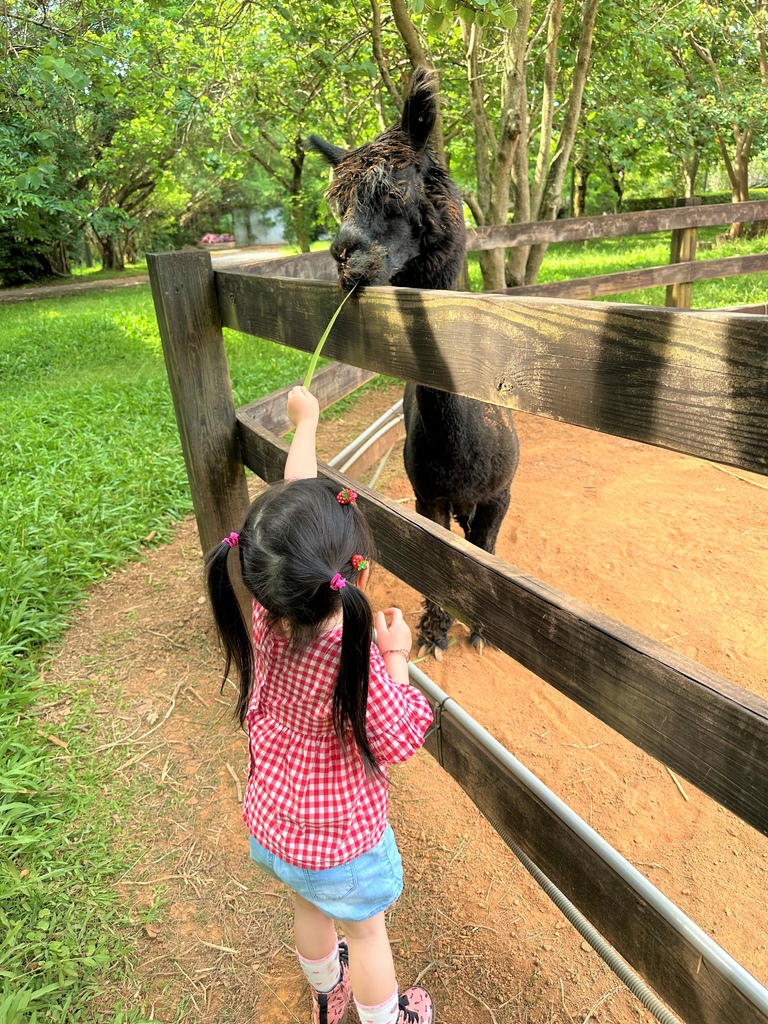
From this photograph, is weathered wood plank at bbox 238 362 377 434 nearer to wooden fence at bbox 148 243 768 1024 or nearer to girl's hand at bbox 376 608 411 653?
wooden fence at bbox 148 243 768 1024

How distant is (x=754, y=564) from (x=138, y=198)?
3082cm

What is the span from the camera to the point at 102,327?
36.7 ft

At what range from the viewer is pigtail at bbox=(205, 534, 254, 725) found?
1.57 meters

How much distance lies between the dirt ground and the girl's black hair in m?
0.98

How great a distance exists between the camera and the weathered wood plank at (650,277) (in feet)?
20.4

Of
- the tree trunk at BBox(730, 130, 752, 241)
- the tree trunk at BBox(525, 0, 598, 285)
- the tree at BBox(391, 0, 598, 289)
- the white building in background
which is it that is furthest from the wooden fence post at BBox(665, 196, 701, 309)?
the white building in background

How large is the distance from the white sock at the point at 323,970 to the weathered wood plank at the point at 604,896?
0.55 metres

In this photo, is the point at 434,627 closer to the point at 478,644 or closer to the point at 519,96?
the point at 478,644

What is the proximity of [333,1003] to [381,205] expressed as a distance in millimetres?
2621

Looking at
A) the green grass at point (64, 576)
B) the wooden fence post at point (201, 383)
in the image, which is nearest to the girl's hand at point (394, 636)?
the green grass at point (64, 576)

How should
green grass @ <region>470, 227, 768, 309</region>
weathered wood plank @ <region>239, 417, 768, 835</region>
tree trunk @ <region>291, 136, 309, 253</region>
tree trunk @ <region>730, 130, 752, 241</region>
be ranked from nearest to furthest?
weathered wood plank @ <region>239, 417, 768, 835</region>, green grass @ <region>470, 227, 768, 309</region>, tree trunk @ <region>730, 130, 752, 241</region>, tree trunk @ <region>291, 136, 309, 253</region>

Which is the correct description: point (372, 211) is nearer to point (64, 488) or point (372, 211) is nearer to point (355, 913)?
point (355, 913)

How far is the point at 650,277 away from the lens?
21.3 feet

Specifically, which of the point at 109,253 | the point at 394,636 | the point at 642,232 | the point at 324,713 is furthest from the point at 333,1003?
the point at 109,253
